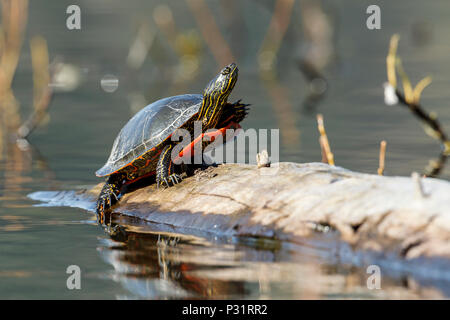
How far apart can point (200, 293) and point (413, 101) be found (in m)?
3.73

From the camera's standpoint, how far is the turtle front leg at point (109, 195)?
6137mm

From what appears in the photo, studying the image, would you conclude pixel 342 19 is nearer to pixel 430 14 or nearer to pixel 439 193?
pixel 430 14

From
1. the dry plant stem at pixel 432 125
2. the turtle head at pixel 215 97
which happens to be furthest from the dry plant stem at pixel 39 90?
the dry plant stem at pixel 432 125

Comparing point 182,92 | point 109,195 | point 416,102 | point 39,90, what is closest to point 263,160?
point 109,195

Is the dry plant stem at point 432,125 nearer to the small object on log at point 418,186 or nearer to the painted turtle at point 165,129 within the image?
the painted turtle at point 165,129

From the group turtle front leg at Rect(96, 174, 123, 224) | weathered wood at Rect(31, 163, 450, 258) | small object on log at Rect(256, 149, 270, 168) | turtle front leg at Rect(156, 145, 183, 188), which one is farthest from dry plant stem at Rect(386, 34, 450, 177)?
turtle front leg at Rect(96, 174, 123, 224)

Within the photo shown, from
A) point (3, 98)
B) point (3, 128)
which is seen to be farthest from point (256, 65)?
point (3, 128)

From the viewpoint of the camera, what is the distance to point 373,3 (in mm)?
31141

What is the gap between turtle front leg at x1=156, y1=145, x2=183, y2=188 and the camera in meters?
5.79

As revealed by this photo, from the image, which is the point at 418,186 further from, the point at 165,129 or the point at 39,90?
the point at 39,90

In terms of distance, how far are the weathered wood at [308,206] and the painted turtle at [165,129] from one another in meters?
0.17

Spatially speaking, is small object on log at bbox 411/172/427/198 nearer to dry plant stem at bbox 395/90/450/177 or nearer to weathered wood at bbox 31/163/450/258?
weathered wood at bbox 31/163/450/258

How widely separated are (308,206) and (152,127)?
166 cm

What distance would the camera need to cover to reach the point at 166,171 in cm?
579
